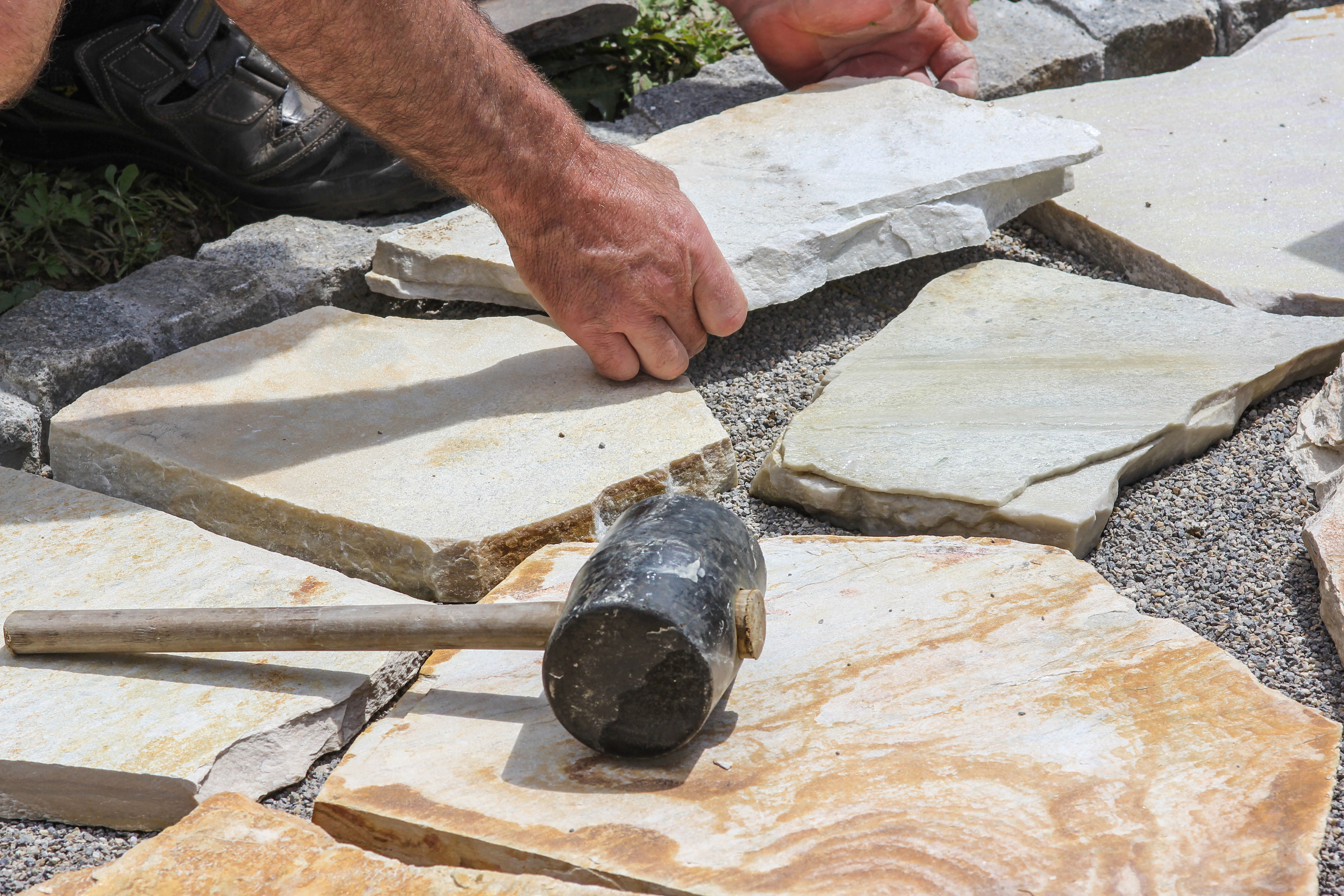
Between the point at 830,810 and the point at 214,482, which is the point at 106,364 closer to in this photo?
the point at 214,482

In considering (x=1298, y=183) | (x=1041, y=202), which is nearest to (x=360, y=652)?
(x=1041, y=202)

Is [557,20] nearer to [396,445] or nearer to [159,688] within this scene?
[396,445]

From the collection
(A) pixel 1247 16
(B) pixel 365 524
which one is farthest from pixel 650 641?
(A) pixel 1247 16

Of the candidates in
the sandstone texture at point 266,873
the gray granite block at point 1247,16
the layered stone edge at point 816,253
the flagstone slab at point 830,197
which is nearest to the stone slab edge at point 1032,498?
the layered stone edge at point 816,253

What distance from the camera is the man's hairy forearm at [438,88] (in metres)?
2.05

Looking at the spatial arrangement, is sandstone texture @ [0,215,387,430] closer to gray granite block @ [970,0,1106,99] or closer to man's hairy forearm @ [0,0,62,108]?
man's hairy forearm @ [0,0,62,108]

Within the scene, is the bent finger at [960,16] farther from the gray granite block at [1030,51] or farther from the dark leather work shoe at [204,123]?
the dark leather work shoe at [204,123]

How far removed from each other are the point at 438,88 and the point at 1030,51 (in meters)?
2.67

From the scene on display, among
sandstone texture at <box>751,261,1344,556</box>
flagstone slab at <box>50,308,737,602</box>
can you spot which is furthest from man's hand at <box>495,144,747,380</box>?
sandstone texture at <box>751,261,1344,556</box>

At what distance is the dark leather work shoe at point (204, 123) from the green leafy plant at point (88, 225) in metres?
0.08

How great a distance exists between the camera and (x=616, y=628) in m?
1.39

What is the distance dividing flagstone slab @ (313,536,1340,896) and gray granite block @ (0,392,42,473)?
4.31ft

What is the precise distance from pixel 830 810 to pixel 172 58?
2687 mm

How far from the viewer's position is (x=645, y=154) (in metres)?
3.20
